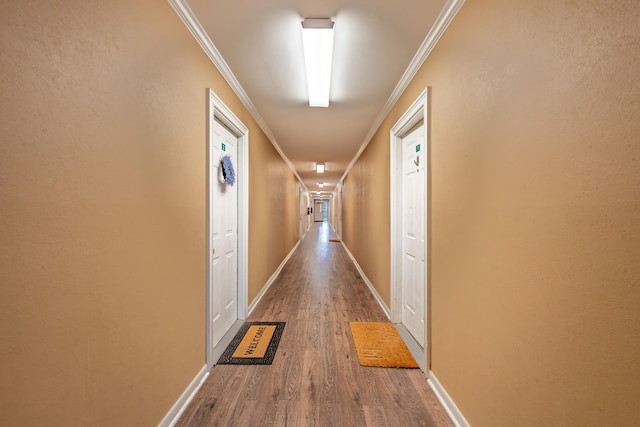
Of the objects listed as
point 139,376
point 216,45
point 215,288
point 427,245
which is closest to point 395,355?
point 427,245

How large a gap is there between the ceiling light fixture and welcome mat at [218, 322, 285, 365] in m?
2.49

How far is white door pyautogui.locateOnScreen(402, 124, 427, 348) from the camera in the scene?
8.50ft

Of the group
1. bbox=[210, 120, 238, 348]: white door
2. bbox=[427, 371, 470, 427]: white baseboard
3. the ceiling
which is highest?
the ceiling

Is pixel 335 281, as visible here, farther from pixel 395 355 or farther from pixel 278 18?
pixel 278 18

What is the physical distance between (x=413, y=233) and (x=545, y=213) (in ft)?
5.89

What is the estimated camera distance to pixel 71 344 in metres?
0.96

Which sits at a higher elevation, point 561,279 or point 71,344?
point 561,279

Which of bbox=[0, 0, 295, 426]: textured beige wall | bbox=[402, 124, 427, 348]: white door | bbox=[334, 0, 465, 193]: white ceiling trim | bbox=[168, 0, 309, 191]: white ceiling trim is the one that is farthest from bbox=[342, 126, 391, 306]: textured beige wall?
bbox=[0, 0, 295, 426]: textured beige wall

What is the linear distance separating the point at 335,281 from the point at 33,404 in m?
4.36

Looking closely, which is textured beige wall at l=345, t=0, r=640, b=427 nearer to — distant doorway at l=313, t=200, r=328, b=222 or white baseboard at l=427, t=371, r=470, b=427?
white baseboard at l=427, t=371, r=470, b=427

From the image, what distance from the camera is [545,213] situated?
39.9 inches

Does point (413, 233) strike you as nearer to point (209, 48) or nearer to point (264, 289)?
point (209, 48)

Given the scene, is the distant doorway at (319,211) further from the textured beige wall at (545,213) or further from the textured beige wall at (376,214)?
the textured beige wall at (545,213)

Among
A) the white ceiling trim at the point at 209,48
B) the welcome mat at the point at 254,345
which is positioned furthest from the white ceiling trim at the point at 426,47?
the welcome mat at the point at 254,345
